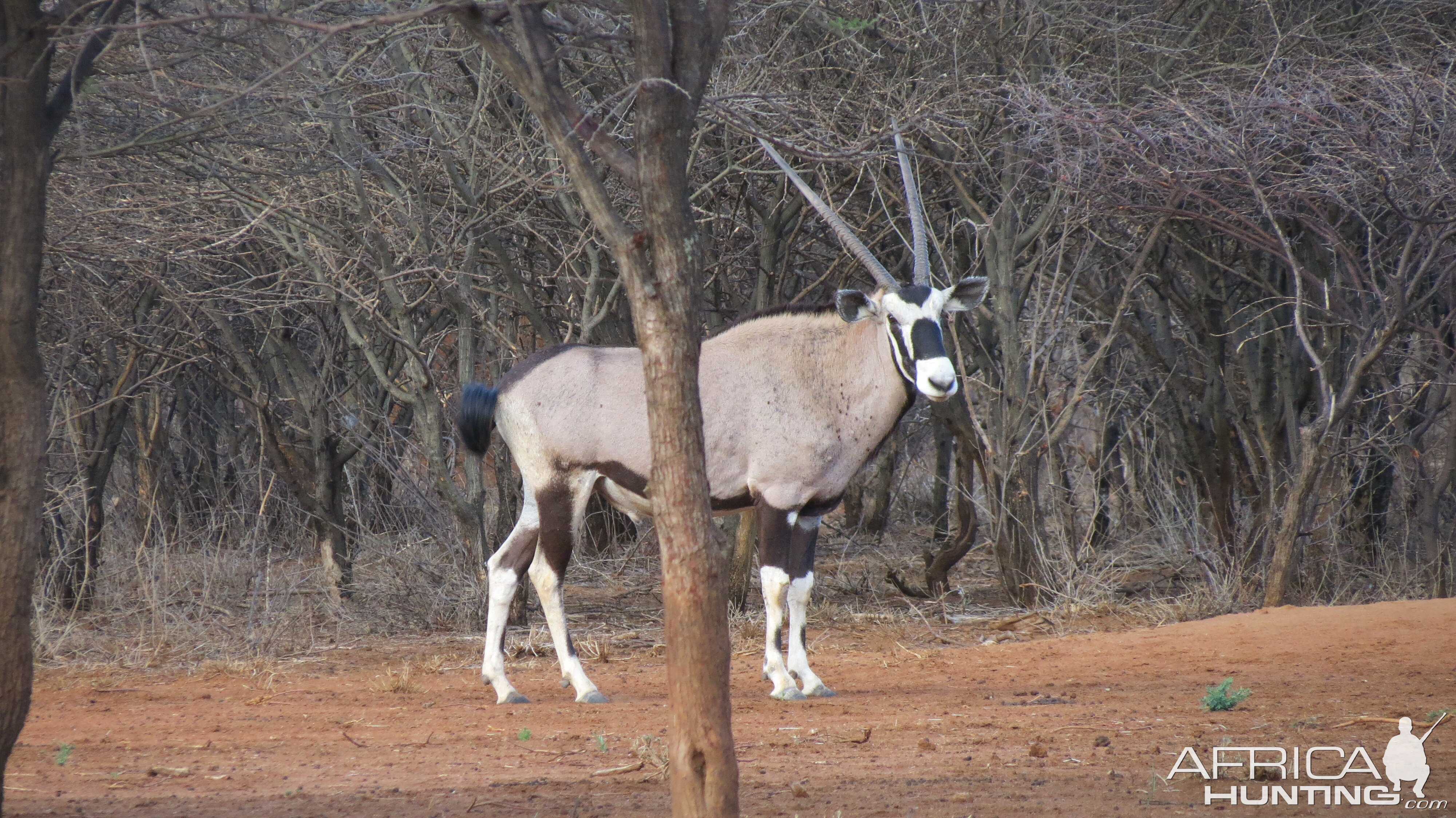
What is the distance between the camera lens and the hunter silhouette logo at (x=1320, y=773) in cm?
442

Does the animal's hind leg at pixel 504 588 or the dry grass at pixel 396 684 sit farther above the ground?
the animal's hind leg at pixel 504 588

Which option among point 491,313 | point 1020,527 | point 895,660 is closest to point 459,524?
point 491,313

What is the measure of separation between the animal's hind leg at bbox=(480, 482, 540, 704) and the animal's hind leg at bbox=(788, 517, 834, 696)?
1482 millimetres

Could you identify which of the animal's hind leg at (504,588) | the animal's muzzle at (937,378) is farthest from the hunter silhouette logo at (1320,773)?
the animal's hind leg at (504,588)

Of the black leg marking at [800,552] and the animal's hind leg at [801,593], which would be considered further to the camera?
the black leg marking at [800,552]

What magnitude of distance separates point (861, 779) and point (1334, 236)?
5661 millimetres

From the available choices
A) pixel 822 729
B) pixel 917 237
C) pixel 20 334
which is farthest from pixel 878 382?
pixel 20 334

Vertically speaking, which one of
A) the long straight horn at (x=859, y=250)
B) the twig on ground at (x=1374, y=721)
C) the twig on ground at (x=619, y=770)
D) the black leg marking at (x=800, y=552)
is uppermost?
the long straight horn at (x=859, y=250)

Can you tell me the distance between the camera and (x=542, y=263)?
12.1 meters

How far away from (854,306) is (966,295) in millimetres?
671

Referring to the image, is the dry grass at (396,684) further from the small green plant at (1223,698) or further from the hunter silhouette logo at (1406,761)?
the hunter silhouette logo at (1406,761)

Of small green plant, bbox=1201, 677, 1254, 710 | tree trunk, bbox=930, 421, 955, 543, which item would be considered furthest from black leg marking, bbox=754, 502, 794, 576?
tree trunk, bbox=930, 421, 955, 543

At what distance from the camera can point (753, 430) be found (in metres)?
7.52

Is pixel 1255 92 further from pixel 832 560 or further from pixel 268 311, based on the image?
pixel 268 311
